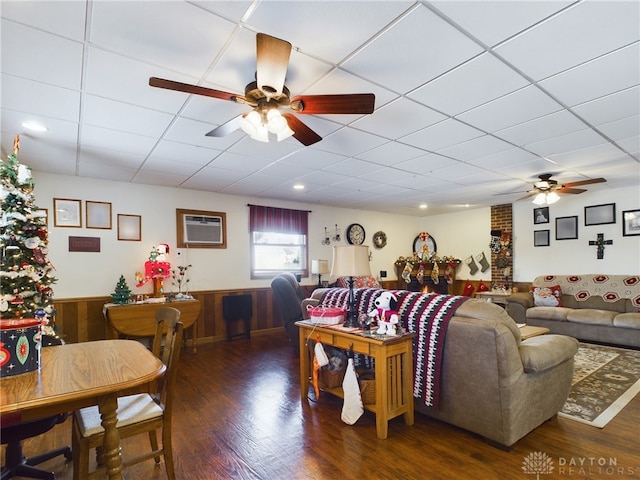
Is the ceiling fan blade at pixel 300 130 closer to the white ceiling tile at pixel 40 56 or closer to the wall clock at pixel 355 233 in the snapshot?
the white ceiling tile at pixel 40 56

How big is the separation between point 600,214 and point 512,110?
4.29 m

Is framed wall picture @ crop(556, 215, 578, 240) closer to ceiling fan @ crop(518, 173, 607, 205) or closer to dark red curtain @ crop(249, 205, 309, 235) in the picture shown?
ceiling fan @ crop(518, 173, 607, 205)

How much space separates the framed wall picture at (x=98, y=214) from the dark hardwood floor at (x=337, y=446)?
2583mm

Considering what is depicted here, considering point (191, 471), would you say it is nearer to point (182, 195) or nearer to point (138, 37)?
point (138, 37)

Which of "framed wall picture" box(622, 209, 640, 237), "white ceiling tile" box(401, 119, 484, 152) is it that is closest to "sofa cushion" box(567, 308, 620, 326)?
"framed wall picture" box(622, 209, 640, 237)

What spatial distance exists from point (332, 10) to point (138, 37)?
0.97 m

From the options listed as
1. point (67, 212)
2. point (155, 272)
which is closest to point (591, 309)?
point (155, 272)

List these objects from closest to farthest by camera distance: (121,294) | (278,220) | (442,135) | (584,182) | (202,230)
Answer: (442,135) → (121,294) → (584,182) → (202,230) → (278,220)

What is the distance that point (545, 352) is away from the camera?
225 cm

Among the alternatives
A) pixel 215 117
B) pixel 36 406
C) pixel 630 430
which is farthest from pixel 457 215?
pixel 36 406

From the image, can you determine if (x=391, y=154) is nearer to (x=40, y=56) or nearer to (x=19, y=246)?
(x=40, y=56)

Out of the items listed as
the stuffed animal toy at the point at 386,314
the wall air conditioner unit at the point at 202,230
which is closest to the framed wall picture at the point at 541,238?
the stuffed animal toy at the point at 386,314

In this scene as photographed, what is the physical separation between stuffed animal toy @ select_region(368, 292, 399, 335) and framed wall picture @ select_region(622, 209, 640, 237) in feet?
16.0

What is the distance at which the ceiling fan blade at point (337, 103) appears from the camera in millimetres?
1853
